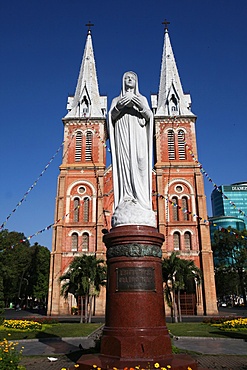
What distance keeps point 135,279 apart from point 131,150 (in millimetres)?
2845

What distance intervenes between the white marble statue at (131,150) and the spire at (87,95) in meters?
28.8

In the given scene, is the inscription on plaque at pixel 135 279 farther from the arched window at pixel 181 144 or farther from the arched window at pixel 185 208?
the arched window at pixel 181 144

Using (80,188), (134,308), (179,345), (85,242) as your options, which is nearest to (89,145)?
(80,188)

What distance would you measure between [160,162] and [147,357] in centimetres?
2920

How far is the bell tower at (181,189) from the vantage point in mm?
30234

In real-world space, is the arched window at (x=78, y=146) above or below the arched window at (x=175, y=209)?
above

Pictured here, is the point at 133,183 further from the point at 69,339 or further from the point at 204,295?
the point at 204,295

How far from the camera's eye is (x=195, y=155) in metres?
34.2

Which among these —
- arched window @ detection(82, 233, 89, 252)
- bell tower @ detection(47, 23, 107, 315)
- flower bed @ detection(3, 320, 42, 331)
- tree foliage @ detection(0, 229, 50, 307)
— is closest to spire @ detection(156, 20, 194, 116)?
bell tower @ detection(47, 23, 107, 315)

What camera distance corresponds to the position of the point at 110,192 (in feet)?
110

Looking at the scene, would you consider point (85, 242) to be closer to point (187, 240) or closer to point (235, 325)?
point (187, 240)

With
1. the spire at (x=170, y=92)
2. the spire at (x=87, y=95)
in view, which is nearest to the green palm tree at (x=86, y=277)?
the spire at (x=87, y=95)

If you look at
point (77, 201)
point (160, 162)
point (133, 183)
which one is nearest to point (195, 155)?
point (160, 162)

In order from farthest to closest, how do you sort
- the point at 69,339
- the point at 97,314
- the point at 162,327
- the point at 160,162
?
the point at 160,162 < the point at 97,314 < the point at 69,339 < the point at 162,327
